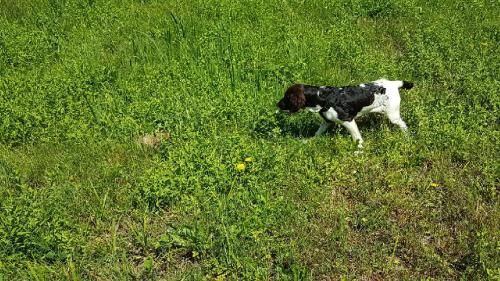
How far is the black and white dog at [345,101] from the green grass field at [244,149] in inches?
8.1

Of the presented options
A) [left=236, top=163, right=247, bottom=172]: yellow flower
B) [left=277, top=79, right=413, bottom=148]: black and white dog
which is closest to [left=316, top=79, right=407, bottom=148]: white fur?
[left=277, top=79, right=413, bottom=148]: black and white dog

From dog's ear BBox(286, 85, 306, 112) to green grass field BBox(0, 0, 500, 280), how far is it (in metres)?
0.38

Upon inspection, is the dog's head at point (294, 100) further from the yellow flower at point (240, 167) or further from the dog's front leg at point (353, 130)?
the yellow flower at point (240, 167)

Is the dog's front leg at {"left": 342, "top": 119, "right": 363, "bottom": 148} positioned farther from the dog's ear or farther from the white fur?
the dog's ear

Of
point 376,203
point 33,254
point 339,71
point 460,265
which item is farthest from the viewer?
point 339,71

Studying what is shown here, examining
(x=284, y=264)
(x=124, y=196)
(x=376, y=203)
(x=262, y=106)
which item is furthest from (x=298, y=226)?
(x=262, y=106)

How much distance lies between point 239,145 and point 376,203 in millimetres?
1483

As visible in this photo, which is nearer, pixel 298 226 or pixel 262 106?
pixel 298 226

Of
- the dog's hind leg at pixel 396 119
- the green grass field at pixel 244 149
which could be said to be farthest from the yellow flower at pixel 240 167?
the dog's hind leg at pixel 396 119

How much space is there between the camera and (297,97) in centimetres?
561

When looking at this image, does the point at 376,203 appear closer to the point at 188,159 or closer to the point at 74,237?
the point at 188,159

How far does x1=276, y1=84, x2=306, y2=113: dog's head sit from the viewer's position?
5.60 meters

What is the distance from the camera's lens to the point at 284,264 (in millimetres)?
4250

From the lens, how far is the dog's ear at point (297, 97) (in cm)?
560
